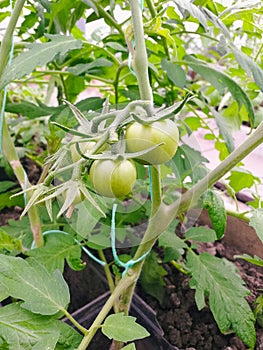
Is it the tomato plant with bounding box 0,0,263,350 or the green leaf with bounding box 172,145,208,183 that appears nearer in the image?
the tomato plant with bounding box 0,0,263,350

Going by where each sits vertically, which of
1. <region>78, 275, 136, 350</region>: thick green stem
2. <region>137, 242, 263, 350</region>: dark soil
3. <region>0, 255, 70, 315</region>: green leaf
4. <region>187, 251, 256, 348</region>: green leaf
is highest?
<region>0, 255, 70, 315</region>: green leaf

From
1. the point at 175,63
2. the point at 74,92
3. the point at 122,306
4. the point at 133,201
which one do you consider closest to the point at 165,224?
the point at 133,201

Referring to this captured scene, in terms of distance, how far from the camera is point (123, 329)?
428 mm

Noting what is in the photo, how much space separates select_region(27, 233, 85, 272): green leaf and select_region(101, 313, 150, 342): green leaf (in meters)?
0.20

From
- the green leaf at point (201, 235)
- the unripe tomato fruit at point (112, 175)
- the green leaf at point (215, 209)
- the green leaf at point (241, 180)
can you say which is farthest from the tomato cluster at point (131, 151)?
the green leaf at point (241, 180)

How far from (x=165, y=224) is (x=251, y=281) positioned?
383mm

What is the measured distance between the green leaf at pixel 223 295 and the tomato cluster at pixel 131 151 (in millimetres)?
349

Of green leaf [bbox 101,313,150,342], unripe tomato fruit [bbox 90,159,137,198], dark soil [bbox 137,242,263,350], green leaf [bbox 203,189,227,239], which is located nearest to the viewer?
unripe tomato fruit [bbox 90,159,137,198]

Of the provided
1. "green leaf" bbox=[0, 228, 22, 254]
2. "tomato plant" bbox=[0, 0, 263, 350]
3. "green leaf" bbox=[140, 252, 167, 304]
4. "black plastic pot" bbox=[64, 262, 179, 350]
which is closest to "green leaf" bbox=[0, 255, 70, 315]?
"tomato plant" bbox=[0, 0, 263, 350]

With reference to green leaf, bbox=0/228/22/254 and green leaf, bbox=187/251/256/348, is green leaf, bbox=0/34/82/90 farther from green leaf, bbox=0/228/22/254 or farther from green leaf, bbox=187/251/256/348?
green leaf, bbox=187/251/256/348

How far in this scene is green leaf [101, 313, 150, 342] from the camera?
1.37 ft

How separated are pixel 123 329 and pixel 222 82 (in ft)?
1.45

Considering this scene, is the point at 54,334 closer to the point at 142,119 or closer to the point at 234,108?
the point at 142,119

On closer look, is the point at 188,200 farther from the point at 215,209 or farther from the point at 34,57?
the point at 34,57
